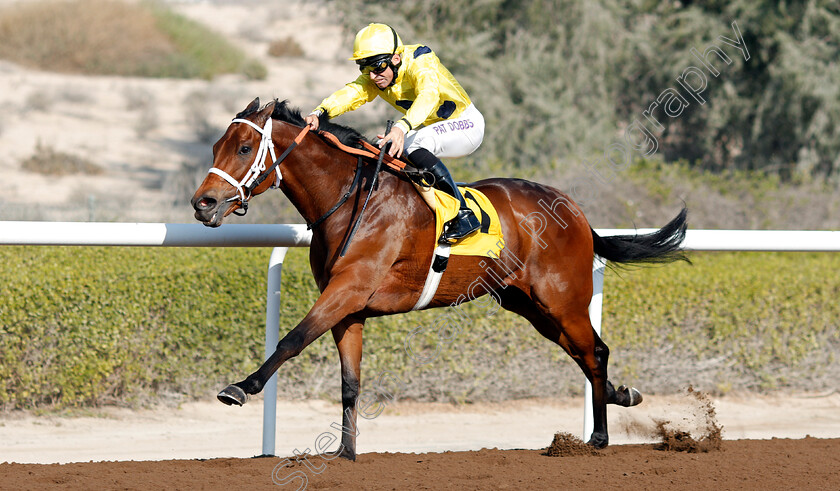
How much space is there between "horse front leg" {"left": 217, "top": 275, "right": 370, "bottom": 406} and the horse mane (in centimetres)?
70

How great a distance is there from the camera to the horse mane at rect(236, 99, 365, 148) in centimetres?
378

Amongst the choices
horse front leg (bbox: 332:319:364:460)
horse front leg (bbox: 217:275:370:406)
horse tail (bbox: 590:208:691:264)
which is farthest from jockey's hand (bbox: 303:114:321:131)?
horse tail (bbox: 590:208:691:264)

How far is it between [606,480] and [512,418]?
7.53 ft

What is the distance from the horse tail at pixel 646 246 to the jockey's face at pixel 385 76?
1.35 m

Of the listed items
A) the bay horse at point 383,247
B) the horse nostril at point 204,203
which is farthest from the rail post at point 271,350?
the horse nostril at point 204,203

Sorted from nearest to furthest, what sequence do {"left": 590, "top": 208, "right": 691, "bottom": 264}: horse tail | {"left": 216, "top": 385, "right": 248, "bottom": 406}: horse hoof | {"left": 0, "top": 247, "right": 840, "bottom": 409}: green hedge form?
{"left": 216, "top": 385, "right": 248, "bottom": 406}: horse hoof < {"left": 590, "top": 208, "right": 691, "bottom": 264}: horse tail < {"left": 0, "top": 247, "right": 840, "bottom": 409}: green hedge

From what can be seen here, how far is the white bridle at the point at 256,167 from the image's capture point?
350 centimetres

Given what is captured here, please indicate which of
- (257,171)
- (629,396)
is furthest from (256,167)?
(629,396)

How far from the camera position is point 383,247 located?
3.74 metres

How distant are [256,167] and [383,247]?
2.05 feet

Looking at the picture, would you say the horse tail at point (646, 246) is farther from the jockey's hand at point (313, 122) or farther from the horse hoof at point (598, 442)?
the jockey's hand at point (313, 122)

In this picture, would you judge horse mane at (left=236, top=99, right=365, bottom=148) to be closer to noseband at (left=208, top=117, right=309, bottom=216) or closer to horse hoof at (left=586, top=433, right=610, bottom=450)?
noseband at (left=208, top=117, right=309, bottom=216)

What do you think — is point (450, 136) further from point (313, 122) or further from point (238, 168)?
point (238, 168)

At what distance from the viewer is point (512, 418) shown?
581 cm
